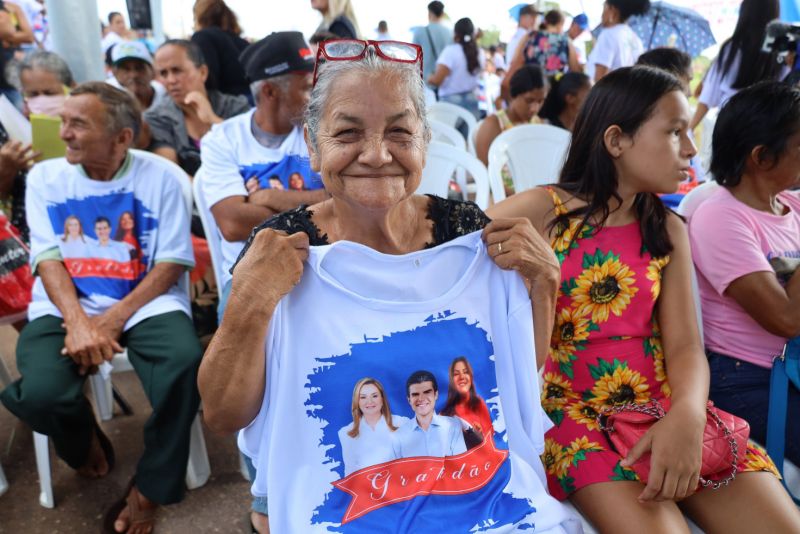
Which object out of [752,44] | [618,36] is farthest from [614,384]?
[618,36]

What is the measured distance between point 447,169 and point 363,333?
201cm

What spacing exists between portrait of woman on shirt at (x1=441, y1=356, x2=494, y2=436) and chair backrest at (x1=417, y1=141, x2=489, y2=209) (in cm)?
186

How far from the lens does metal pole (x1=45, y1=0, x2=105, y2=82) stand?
4309mm

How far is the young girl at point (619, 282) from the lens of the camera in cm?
159

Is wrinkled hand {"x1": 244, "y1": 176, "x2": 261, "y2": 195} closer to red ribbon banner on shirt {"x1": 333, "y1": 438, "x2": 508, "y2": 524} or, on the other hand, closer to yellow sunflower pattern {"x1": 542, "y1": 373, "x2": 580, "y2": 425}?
yellow sunflower pattern {"x1": 542, "y1": 373, "x2": 580, "y2": 425}

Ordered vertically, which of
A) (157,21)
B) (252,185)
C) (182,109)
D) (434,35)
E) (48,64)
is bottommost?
(252,185)

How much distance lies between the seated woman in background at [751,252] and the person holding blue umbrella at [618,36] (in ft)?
12.2

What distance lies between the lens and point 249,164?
8.63 ft

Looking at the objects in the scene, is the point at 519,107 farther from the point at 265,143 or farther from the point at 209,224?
the point at 209,224

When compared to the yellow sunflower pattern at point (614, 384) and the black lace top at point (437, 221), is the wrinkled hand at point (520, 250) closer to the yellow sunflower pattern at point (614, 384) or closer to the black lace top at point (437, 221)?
the black lace top at point (437, 221)

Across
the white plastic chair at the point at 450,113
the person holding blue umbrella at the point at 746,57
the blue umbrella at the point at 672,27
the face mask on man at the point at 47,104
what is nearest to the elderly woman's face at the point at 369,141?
the face mask on man at the point at 47,104

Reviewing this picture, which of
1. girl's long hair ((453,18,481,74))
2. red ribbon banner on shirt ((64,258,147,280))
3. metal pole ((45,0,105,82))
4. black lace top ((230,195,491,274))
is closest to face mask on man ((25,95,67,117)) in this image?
metal pole ((45,0,105,82))

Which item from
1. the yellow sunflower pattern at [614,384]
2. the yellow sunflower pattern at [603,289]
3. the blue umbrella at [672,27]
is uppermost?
the blue umbrella at [672,27]

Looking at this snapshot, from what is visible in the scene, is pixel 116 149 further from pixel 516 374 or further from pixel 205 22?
pixel 205 22
